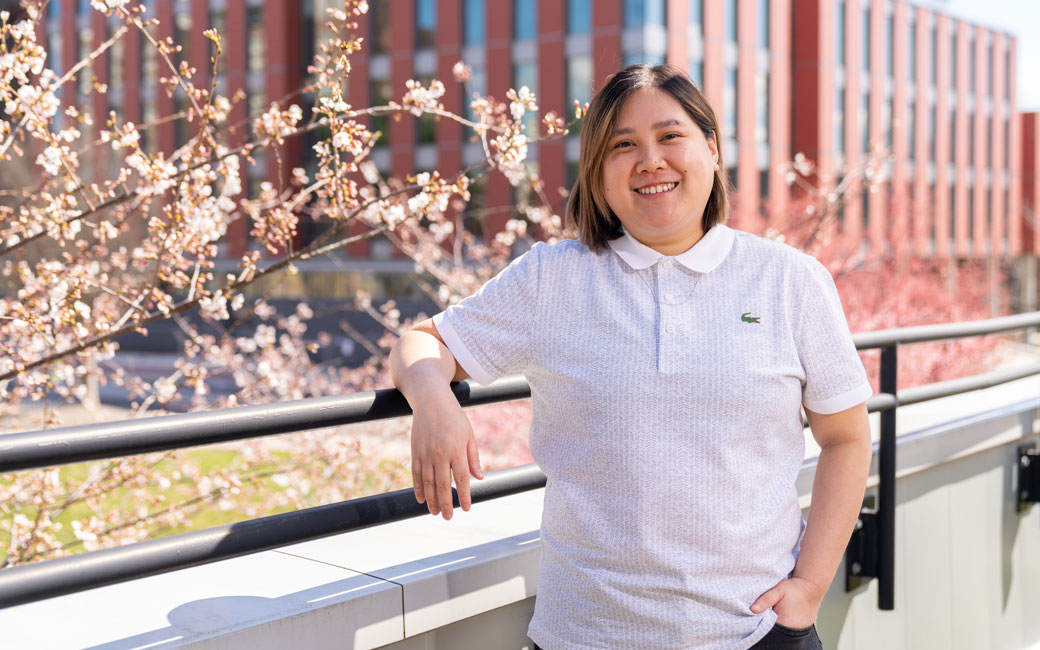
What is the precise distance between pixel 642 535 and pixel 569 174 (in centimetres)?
3229

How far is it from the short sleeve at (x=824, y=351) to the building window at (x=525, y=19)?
111ft

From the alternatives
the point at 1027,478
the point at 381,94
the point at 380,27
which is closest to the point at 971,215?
the point at 381,94

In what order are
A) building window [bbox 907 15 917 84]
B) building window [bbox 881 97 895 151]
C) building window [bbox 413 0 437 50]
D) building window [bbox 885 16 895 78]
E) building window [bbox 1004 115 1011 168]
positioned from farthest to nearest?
building window [bbox 1004 115 1011 168]
building window [bbox 907 15 917 84]
building window [bbox 885 16 895 78]
building window [bbox 881 97 895 151]
building window [bbox 413 0 437 50]

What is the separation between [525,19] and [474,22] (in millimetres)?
2032

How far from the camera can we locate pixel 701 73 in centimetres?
3362

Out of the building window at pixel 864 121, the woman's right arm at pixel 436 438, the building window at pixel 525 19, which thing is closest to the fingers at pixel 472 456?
the woman's right arm at pixel 436 438

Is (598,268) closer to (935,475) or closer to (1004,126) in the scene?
(935,475)

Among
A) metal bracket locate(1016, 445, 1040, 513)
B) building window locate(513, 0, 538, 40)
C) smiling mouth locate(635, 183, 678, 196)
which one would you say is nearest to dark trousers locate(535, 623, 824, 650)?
smiling mouth locate(635, 183, 678, 196)

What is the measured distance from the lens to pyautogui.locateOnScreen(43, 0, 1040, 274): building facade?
110 ft

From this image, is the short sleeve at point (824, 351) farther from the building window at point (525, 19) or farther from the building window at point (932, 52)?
the building window at point (932, 52)

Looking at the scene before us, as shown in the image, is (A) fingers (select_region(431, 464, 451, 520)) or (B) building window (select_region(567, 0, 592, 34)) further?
(B) building window (select_region(567, 0, 592, 34))

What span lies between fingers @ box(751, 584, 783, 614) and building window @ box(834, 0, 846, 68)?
133ft

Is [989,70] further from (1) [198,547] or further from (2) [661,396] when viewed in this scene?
(1) [198,547]

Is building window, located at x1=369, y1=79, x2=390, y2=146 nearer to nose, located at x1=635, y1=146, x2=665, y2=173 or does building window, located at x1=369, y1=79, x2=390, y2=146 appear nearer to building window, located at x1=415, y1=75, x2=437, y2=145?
building window, located at x1=415, y1=75, x2=437, y2=145
